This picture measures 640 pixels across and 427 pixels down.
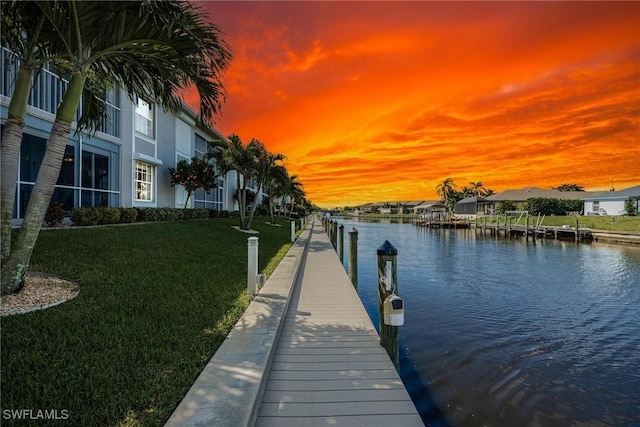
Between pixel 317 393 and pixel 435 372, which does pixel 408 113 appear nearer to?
pixel 435 372

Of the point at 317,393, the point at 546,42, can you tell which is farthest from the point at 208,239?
the point at 546,42

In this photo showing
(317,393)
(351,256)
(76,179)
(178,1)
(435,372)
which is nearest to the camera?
(317,393)

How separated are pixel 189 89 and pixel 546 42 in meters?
12.7

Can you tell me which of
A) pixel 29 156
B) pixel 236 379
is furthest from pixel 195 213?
pixel 236 379

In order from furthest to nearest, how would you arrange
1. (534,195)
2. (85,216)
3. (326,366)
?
(534,195), (85,216), (326,366)

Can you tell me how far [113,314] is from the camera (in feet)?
17.0

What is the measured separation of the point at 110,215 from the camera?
13117 millimetres

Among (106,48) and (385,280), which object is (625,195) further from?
(106,48)

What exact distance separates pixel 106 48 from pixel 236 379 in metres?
5.61

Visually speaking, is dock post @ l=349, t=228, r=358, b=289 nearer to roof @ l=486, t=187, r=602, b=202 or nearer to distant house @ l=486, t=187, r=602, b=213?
distant house @ l=486, t=187, r=602, b=213

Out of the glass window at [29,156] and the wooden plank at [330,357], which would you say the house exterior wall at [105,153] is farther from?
the wooden plank at [330,357]

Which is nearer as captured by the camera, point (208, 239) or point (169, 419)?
point (169, 419)

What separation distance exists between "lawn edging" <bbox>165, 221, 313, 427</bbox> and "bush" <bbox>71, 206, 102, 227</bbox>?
31.0 ft

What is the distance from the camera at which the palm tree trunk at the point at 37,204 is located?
5232 mm
